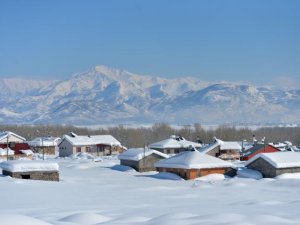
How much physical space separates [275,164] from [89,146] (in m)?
41.7

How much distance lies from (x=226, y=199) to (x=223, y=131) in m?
115

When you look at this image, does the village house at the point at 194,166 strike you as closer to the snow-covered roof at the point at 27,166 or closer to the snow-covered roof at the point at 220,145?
the snow-covered roof at the point at 27,166

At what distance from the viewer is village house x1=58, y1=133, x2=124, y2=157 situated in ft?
259

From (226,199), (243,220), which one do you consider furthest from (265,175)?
(243,220)

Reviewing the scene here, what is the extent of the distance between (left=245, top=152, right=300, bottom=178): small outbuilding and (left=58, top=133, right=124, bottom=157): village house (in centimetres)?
3807

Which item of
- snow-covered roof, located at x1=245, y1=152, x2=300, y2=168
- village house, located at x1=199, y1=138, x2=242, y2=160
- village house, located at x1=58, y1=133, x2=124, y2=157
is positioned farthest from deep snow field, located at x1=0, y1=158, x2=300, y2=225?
village house, located at x1=58, y1=133, x2=124, y2=157

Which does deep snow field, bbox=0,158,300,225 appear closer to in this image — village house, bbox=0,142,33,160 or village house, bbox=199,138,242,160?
village house, bbox=199,138,242,160

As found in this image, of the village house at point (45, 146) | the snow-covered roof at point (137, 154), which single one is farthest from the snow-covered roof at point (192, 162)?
the village house at point (45, 146)

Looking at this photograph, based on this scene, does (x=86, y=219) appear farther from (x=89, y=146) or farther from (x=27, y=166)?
(x=89, y=146)

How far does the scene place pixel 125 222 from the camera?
17641 mm

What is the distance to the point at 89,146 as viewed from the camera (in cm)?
8000

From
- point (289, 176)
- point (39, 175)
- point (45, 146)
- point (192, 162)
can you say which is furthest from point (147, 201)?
point (45, 146)

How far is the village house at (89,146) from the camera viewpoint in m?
79.0

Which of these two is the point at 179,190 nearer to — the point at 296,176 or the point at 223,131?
the point at 296,176
